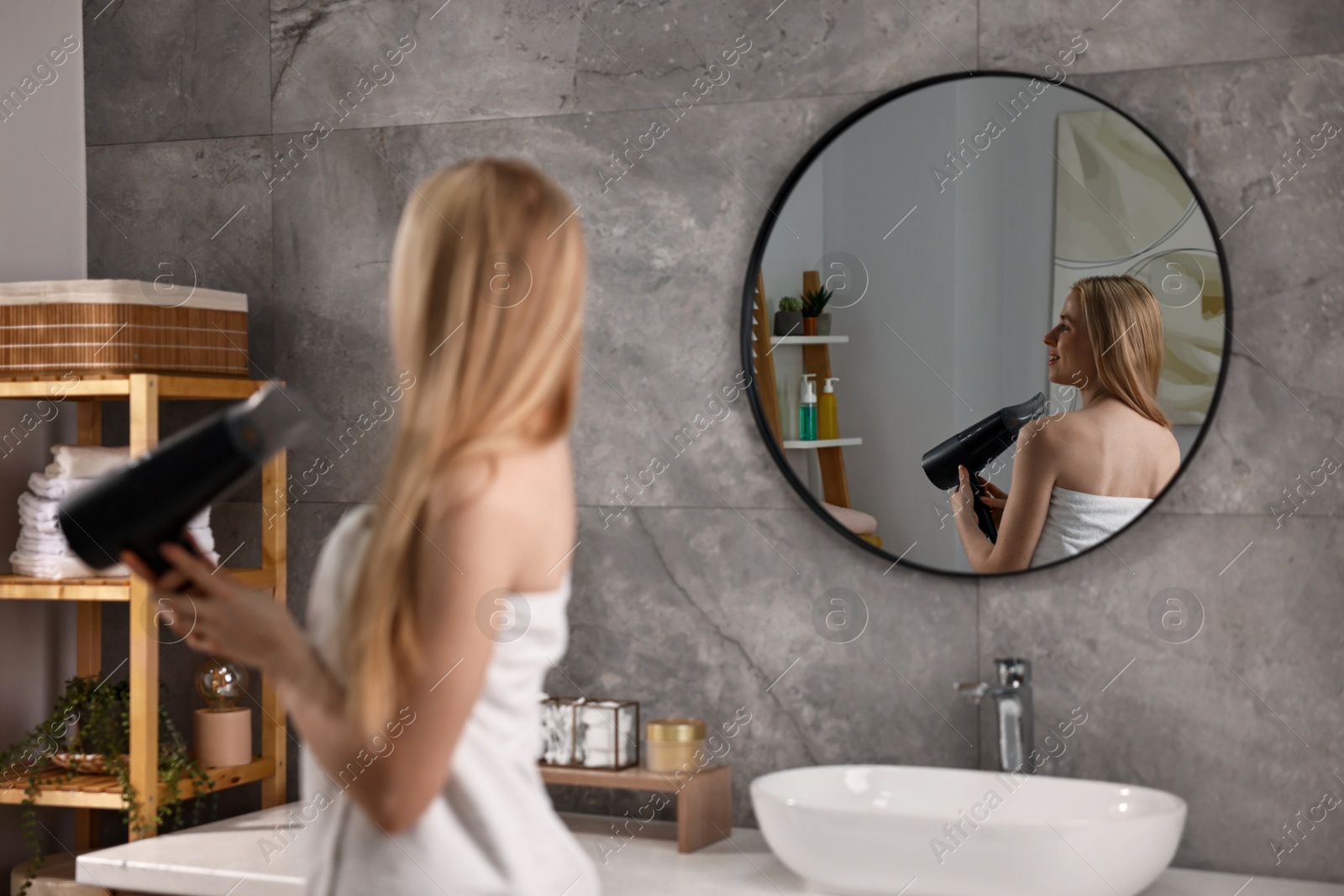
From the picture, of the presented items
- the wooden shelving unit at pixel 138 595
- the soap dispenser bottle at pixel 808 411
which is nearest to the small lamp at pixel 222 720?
the wooden shelving unit at pixel 138 595

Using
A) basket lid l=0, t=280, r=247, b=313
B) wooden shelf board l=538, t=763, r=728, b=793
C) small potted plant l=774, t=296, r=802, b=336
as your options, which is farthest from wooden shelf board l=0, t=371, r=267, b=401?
small potted plant l=774, t=296, r=802, b=336

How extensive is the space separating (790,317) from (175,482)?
1.25 m

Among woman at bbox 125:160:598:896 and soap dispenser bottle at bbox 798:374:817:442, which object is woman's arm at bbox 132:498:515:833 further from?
soap dispenser bottle at bbox 798:374:817:442

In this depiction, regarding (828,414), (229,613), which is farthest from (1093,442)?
(229,613)

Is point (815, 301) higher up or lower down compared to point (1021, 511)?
higher up

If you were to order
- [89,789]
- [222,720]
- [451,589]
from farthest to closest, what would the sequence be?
[222,720] → [89,789] → [451,589]

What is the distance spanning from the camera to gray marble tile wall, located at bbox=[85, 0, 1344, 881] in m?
1.75

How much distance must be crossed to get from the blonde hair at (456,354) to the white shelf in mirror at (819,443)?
111 cm

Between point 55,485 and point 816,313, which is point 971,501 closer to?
point 816,313

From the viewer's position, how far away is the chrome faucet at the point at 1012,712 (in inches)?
70.2

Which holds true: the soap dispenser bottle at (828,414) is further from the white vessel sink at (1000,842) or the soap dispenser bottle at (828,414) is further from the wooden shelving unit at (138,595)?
the wooden shelving unit at (138,595)

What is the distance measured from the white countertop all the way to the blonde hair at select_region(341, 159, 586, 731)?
0.98 meters

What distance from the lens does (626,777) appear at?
A: 6.15 ft

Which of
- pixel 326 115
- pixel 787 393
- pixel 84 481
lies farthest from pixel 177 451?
pixel 326 115
